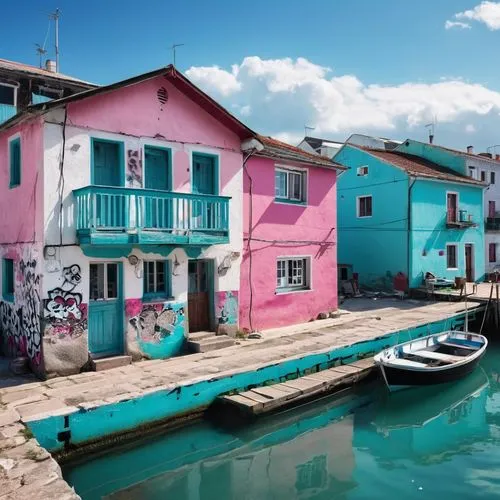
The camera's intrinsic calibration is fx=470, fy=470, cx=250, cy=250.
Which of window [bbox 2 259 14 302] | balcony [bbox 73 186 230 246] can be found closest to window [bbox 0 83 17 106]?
window [bbox 2 259 14 302]

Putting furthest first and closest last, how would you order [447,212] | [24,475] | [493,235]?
1. [493,235]
2. [447,212]
3. [24,475]

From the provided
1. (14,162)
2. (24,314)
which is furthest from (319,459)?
(14,162)

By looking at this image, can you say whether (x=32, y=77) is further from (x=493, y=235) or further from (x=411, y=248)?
(x=493, y=235)

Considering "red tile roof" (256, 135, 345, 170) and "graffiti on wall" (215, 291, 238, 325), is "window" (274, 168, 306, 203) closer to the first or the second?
"red tile roof" (256, 135, 345, 170)

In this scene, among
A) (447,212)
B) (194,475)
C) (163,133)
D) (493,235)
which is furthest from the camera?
(493,235)

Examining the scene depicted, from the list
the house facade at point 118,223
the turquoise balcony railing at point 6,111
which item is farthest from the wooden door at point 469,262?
the turquoise balcony railing at point 6,111

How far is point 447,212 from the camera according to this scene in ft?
80.8

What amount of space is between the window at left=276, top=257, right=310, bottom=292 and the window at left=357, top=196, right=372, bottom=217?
9606 mm

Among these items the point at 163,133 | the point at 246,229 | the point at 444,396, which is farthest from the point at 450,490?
the point at 163,133

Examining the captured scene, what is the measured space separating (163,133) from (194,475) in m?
8.11

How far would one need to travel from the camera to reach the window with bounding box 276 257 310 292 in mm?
15727

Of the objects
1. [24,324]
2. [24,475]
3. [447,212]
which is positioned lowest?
[24,475]

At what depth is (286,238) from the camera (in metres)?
15.7

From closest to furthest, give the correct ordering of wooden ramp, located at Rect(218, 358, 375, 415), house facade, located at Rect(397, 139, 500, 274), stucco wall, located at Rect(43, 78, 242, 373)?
wooden ramp, located at Rect(218, 358, 375, 415), stucco wall, located at Rect(43, 78, 242, 373), house facade, located at Rect(397, 139, 500, 274)
